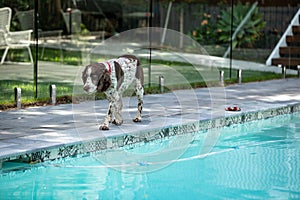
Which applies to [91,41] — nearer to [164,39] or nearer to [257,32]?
[164,39]

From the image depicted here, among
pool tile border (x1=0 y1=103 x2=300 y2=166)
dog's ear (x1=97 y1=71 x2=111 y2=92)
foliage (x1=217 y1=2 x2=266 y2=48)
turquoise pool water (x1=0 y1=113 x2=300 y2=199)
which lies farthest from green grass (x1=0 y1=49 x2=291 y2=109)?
turquoise pool water (x1=0 y1=113 x2=300 y2=199)

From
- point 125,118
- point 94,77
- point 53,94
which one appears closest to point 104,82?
point 94,77

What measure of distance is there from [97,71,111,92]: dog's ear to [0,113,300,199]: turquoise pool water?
2.01 ft

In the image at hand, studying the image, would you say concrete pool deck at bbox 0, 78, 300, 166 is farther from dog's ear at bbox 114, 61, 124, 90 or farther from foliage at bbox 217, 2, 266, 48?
foliage at bbox 217, 2, 266, 48

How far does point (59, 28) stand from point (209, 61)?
332 centimetres

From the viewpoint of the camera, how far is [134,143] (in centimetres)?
604

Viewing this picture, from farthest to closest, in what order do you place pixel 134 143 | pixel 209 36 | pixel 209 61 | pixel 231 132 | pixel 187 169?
pixel 209 36 → pixel 209 61 → pixel 231 132 → pixel 134 143 → pixel 187 169

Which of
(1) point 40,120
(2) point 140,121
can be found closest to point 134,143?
(2) point 140,121

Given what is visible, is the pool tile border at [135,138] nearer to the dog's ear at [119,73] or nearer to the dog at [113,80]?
the dog at [113,80]

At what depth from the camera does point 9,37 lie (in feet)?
35.2

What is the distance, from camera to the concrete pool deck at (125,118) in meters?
5.37

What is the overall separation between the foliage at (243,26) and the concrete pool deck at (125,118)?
3573 mm

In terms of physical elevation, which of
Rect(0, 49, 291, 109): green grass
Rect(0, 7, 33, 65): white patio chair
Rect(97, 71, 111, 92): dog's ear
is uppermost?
Rect(0, 7, 33, 65): white patio chair

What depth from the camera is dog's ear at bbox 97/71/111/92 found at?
5770 mm
